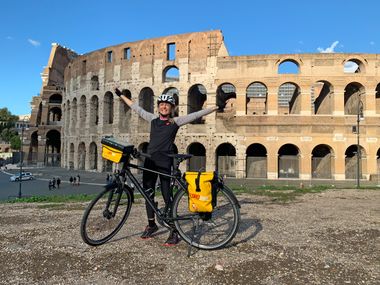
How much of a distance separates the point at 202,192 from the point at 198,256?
83 centimetres

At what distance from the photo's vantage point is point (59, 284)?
111 inches

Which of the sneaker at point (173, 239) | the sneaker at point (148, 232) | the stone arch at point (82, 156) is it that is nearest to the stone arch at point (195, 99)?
the stone arch at point (82, 156)

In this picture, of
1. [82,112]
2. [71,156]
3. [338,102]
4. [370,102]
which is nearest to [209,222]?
[338,102]

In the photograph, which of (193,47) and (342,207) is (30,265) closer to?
(342,207)

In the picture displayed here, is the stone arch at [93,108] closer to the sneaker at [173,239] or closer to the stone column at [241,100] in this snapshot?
the stone column at [241,100]

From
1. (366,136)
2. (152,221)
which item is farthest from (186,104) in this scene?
(152,221)

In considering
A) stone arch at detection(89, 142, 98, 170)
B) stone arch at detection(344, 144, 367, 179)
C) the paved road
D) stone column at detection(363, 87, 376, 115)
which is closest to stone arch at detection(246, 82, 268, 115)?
stone column at detection(363, 87, 376, 115)

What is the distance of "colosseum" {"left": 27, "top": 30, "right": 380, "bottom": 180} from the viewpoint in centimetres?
2639

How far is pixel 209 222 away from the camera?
410cm

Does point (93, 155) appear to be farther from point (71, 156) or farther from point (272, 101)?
point (272, 101)

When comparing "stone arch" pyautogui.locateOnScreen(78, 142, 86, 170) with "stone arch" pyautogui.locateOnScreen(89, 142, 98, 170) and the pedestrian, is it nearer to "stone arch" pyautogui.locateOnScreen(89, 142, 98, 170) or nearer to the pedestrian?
"stone arch" pyautogui.locateOnScreen(89, 142, 98, 170)

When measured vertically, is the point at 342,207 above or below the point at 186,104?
below

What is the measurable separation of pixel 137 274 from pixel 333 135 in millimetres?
27406

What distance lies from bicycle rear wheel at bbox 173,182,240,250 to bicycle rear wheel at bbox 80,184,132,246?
0.84m
